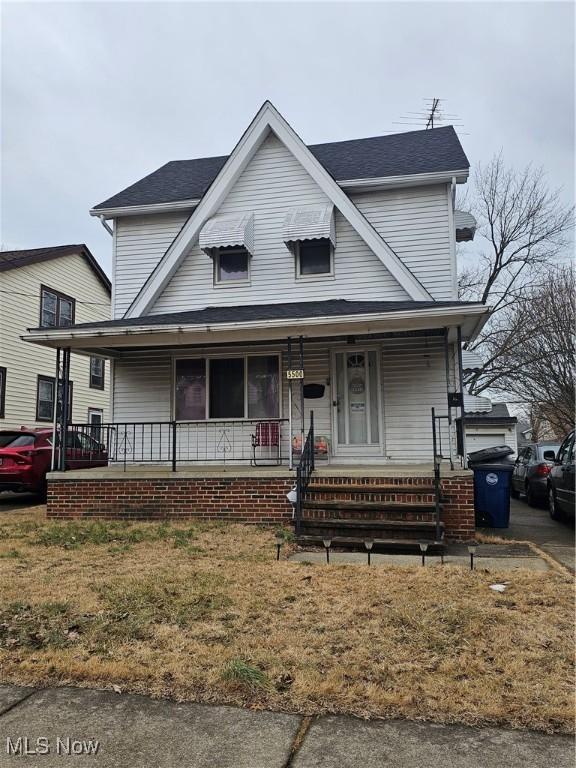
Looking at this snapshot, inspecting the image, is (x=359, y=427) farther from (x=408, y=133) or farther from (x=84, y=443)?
(x=408, y=133)

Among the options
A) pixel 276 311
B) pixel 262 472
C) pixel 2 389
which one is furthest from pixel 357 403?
pixel 2 389

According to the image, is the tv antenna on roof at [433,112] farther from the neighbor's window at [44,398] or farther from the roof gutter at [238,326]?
the neighbor's window at [44,398]

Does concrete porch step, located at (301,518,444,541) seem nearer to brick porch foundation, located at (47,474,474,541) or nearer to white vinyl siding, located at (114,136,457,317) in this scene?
brick porch foundation, located at (47,474,474,541)

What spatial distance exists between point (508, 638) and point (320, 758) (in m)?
2.00

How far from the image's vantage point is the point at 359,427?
36.6ft

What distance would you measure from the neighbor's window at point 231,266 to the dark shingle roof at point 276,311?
74 cm

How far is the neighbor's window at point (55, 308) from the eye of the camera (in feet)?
67.5

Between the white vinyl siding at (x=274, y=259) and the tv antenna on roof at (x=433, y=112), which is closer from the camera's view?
the white vinyl siding at (x=274, y=259)

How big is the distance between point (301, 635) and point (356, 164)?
11.2 meters

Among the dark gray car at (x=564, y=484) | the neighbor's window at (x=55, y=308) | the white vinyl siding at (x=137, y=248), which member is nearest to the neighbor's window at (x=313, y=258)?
the white vinyl siding at (x=137, y=248)

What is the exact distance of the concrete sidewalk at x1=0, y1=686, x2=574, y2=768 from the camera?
2.64 meters

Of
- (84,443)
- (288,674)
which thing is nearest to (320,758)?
(288,674)

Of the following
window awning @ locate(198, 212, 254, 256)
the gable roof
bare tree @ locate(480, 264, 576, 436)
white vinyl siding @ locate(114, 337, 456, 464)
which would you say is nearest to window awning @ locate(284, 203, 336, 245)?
window awning @ locate(198, 212, 254, 256)

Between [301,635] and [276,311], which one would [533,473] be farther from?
[301,635]
